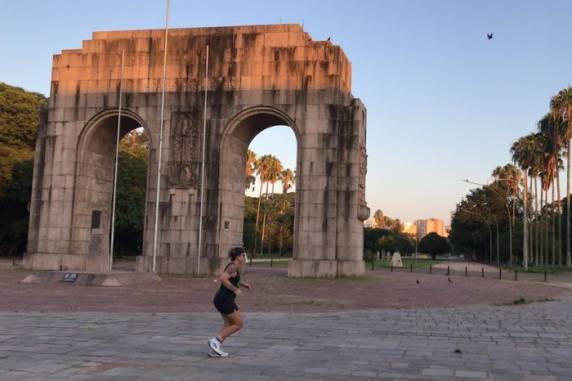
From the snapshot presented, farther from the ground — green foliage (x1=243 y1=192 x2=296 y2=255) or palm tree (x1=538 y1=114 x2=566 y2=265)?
palm tree (x1=538 y1=114 x2=566 y2=265)

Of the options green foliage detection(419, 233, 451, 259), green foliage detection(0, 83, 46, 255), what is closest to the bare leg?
green foliage detection(0, 83, 46, 255)

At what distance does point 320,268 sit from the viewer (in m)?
26.8

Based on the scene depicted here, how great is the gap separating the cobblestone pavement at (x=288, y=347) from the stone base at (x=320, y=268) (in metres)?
A: 13.0

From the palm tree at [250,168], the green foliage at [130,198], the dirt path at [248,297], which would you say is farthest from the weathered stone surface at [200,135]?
the palm tree at [250,168]

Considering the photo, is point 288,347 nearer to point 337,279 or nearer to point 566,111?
point 337,279

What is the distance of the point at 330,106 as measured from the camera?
1088 inches

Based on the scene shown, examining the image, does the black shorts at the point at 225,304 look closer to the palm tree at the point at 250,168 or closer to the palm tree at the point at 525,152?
the palm tree at the point at 525,152

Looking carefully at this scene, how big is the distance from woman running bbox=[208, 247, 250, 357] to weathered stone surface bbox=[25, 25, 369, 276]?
61.2 feet

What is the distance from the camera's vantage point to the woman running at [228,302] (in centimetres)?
812

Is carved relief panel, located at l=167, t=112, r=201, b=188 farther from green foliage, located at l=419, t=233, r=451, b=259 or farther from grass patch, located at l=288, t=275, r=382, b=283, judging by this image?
green foliage, located at l=419, t=233, r=451, b=259

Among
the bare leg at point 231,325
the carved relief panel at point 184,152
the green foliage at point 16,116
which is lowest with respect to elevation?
the bare leg at point 231,325

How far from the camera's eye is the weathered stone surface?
89.4ft

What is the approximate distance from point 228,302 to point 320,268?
18.8 m

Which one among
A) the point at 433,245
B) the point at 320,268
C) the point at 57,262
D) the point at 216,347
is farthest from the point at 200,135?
the point at 433,245
